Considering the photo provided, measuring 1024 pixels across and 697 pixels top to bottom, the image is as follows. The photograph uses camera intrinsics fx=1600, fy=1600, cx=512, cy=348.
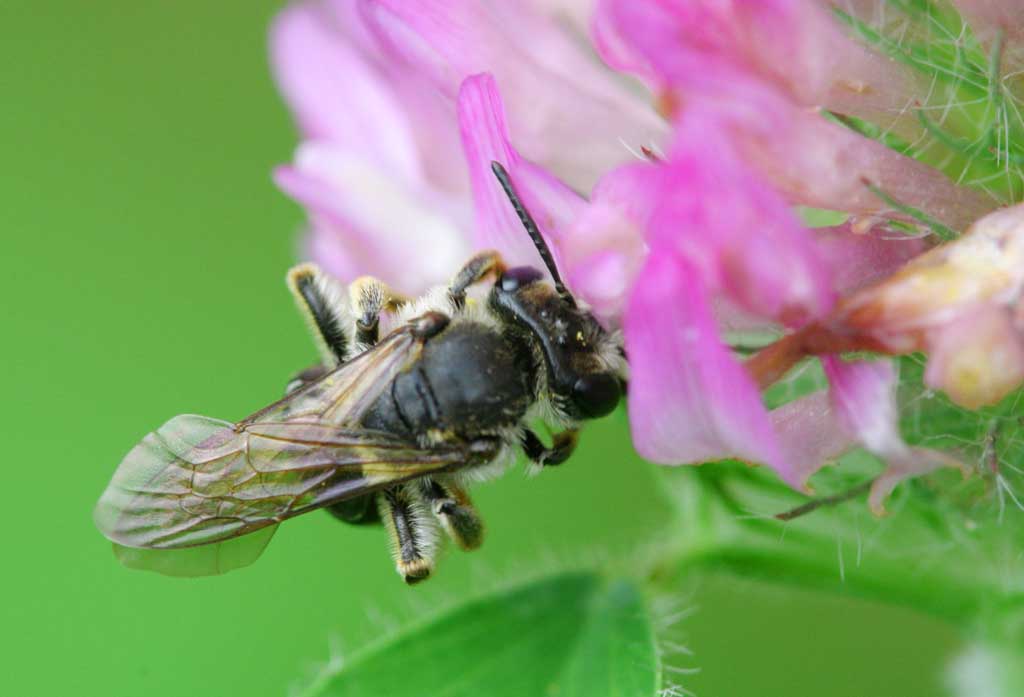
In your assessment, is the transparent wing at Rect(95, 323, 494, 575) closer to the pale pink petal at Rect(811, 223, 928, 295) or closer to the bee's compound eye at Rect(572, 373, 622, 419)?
the bee's compound eye at Rect(572, 373, 622, 419)

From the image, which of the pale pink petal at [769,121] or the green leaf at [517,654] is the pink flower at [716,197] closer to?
the pale pink petal at [769,121]

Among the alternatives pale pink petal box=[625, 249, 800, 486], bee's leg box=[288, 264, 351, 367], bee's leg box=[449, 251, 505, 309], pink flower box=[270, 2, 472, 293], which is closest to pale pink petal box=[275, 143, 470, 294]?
pink flower box=[270, 2, 472, 293]

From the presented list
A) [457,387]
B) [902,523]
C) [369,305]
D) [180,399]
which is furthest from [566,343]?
[180,399]

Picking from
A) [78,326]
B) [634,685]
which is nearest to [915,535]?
[634,685]

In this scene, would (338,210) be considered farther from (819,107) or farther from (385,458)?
(819,107)

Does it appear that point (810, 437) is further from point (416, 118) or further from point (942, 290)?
point (416, 118)

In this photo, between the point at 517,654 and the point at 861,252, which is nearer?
the point at 861,252
